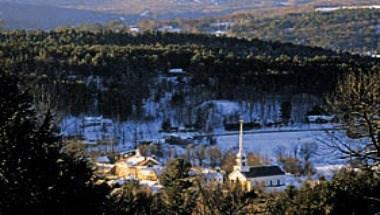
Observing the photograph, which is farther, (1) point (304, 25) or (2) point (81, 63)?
(1) point (304, 25)

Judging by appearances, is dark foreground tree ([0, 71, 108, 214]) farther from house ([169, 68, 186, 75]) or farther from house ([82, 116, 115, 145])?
house ([169, 68, 186, 75])

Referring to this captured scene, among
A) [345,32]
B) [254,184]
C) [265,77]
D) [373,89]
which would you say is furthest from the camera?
[345,32]

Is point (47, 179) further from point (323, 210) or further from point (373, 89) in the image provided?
point (323, 210)

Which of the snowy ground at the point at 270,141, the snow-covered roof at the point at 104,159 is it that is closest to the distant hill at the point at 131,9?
the snowy ground at the point at 270,141

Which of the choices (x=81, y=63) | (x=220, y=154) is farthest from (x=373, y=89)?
(x=81, y=63)

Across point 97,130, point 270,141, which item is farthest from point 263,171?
point 97,130

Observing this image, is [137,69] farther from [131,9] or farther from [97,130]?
[131,9]

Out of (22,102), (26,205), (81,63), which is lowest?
(81,63)
